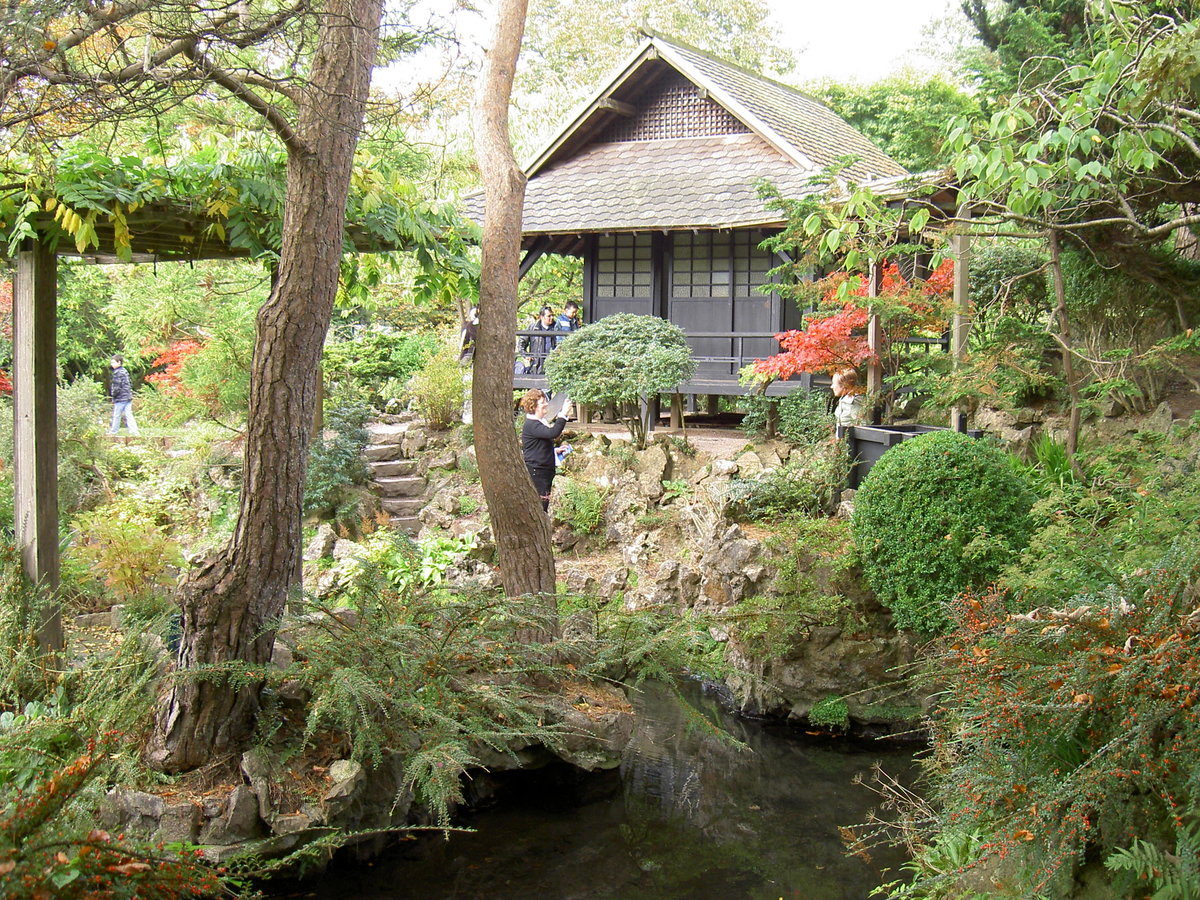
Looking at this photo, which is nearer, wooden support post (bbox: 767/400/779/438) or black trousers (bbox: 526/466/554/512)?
black trousers (bbox: 526/466/554/512)

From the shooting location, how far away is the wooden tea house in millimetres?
13445

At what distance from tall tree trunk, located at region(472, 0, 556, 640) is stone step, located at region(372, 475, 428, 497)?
6173 millimetres

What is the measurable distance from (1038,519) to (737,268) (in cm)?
819

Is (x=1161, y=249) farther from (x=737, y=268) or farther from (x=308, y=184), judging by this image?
(x=308, y=184)

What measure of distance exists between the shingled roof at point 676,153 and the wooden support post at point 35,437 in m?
8.43

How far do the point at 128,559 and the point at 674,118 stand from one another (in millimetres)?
10473

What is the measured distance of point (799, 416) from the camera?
38.2ft

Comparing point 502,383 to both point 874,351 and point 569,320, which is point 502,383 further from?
point 569,320

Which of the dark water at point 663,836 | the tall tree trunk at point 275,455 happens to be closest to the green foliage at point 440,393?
the dark water at point 663,836

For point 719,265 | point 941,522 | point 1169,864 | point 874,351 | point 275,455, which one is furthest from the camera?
point 719,265

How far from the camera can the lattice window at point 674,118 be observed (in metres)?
14.9

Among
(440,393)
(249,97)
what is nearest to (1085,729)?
(249,97)

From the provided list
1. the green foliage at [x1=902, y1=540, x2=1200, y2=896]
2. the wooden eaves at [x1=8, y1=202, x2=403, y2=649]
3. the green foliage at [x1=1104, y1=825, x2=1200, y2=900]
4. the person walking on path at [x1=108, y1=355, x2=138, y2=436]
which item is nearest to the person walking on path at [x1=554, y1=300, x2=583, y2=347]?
the person walking on path at [x1=108, y1=355, x2=138, y2=436]

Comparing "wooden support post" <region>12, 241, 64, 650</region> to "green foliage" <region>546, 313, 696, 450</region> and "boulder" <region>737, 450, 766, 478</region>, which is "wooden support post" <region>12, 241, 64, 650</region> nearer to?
"green foliage" <region>546, 313, 696, 450</region>
